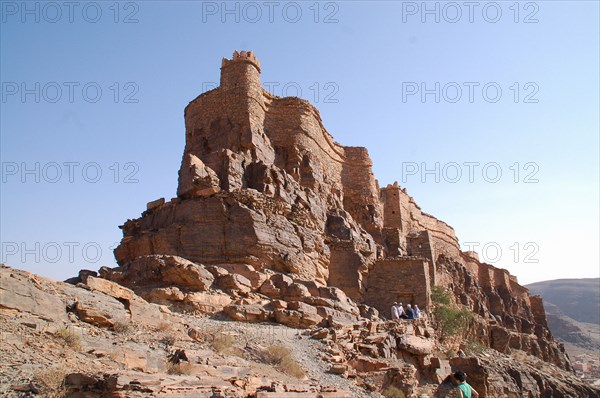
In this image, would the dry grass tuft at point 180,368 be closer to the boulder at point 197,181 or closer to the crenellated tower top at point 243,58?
the boulder at point 197,181

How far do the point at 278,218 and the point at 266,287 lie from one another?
14.4ft

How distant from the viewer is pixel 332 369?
1363 centimetres

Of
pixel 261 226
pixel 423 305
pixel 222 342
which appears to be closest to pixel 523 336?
pixel 423 305

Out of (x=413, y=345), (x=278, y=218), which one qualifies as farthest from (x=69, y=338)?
(x=278, y=218)

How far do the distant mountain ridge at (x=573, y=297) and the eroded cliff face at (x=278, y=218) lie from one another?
335 ft

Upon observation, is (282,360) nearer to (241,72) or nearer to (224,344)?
(224,344)

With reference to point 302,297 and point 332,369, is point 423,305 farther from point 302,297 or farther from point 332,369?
point 332,369

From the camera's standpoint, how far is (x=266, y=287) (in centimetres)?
1895

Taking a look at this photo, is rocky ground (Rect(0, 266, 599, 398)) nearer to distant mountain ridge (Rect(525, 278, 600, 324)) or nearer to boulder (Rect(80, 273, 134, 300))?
boulder (Rect(80, 273, 134, 300))

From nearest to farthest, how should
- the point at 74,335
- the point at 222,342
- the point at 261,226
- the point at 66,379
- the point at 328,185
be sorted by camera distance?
1. the point at 66,379
2. the point at 74,335
3. the point at 222,342
4. the point at 261,226
5. the point at 328,185

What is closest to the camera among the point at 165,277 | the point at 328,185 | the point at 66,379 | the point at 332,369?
the point at 66,379

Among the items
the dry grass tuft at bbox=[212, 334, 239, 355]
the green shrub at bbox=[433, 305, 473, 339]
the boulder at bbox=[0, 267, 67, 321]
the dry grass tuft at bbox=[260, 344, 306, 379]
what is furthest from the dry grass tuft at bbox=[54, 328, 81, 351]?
the green shrub at bbox=[433, 305, 473, 339]

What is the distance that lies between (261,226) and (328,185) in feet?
34.5

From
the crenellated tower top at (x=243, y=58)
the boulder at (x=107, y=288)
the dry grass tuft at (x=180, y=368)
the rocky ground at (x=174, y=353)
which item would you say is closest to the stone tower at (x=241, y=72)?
the crenellated tower top at (x=243, y=58)
